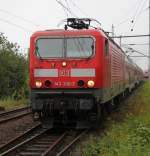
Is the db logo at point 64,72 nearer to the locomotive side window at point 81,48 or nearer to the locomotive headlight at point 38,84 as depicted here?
the locomotive side window at point 81,48

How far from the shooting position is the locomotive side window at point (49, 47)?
1290 centimetres

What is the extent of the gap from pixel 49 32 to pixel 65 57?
2.85 ft

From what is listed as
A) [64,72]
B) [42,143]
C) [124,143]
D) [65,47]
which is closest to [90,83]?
[64,72]

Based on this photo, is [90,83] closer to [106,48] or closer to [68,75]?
[68,75]

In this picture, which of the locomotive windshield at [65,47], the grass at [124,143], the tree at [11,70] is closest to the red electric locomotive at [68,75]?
the locomotive windshield at [65,47]

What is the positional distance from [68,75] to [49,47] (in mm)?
989

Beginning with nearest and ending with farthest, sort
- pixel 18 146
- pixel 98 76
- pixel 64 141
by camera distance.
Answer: pixel 18 146 < pixel 64 141 < pixel 98 76

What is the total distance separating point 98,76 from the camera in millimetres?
12500

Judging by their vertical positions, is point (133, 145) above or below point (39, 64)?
below

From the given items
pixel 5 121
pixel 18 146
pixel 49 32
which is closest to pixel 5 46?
pixel 5 121

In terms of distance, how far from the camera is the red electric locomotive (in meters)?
12.4

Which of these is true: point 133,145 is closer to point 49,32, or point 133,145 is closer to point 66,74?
point 66,74

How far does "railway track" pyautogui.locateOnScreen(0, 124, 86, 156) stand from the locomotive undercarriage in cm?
33

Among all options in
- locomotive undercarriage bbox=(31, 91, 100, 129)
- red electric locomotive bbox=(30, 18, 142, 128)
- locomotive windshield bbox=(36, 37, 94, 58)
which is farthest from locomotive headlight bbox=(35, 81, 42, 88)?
locomotive windshield bbox=(36, 37, 94, 58)
